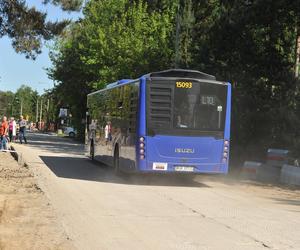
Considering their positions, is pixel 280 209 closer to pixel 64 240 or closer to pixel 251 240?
pixel 251 240

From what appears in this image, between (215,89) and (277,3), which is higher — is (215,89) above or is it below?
below

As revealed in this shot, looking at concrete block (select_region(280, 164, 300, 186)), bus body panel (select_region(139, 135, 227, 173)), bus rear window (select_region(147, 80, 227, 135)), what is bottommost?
concrete block (select_region(280, 164, 300, 186))

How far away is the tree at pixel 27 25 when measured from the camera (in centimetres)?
2083

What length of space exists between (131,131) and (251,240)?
9135 millimetres

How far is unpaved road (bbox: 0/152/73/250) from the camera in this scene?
845cm

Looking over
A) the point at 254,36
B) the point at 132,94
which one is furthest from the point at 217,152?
the point at 254,36

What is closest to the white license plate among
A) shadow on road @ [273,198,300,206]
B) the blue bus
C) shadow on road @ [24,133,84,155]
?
the blue bus

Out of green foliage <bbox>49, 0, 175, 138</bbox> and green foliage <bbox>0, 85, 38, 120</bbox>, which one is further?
green foliage <bbox>0, 85, 38, 120</bbox>

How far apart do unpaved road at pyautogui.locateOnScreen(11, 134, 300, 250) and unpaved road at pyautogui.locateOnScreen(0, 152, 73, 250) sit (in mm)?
267

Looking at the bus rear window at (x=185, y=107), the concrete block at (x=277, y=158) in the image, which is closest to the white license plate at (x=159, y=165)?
the bus rear window at (x=185, y=107)

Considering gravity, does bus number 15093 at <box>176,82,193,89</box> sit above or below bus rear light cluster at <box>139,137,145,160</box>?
above

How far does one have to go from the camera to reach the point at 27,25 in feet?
69.1

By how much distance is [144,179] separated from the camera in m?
19.2

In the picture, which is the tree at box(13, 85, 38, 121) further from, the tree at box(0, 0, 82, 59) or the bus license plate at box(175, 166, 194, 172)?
the bus license plate at box(175, 166, 194, 172)
